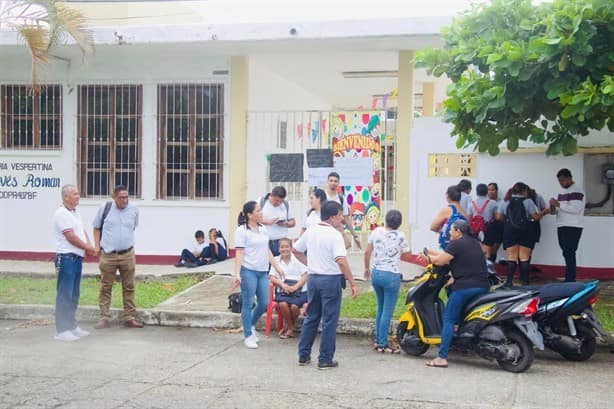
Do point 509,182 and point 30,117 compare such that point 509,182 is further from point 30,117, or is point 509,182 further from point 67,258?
point 30,117

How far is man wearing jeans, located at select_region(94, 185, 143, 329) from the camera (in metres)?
9.42

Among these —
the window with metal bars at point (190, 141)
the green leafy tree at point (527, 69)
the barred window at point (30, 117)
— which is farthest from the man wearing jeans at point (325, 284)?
the barred window at point (30, 117)

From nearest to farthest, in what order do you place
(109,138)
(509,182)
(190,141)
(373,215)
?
(509,182) → (373,215) → (190,141) → (109,138)

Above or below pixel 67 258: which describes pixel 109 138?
above

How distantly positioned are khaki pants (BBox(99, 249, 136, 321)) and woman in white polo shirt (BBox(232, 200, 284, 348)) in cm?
178

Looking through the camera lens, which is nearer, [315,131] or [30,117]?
[315,131]

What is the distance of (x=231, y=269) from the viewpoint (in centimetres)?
1255

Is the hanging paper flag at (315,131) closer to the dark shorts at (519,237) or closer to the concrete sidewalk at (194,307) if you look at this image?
the concrete sidewalk at (194,307)

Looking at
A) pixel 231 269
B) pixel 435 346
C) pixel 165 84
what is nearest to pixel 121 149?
pixel 165 84

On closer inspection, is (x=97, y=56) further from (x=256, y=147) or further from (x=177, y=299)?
(x=177, y=299)

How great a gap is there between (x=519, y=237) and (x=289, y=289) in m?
4.33

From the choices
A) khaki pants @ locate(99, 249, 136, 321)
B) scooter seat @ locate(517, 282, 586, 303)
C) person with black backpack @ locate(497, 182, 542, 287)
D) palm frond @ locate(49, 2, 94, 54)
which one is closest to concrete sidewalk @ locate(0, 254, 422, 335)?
khaki pants @ locate(99, 249, 136, 321)

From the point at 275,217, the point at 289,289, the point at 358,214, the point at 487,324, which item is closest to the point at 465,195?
the point at 358,214

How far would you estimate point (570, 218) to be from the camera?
11.1 metres
